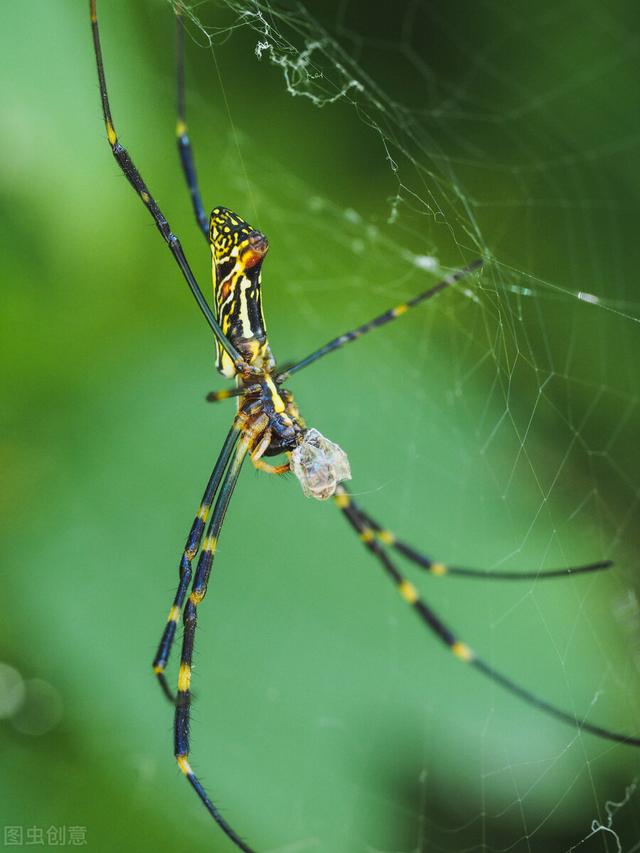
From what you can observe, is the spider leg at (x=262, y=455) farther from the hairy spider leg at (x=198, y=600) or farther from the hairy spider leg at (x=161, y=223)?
the hairy spider leg at (x=161, y=223)

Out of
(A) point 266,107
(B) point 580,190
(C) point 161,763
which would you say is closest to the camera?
(C) point 161,763

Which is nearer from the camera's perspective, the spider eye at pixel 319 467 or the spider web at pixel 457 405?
the spider eye at pixel 319 467

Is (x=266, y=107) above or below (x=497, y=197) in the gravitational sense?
above

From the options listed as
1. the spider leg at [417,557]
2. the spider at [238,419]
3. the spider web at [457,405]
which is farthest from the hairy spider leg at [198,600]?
the spider leg at [417,557]

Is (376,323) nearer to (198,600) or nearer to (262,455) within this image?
(262,455)

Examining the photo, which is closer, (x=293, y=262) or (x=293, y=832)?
(x=293, y=832)

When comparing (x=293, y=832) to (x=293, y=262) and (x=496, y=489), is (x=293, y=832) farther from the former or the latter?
(x=293, y=262)

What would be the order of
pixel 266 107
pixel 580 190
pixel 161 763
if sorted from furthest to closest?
1. pixel 580 190
2. pixel 266 107
3. pixel 161 763

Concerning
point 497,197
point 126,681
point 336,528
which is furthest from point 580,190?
point 126,681
